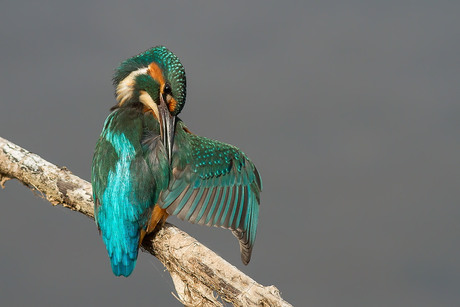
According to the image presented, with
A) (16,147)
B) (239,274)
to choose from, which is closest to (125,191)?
(239,274)

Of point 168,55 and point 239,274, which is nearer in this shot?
point 239,274

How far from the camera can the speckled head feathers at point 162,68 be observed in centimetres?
289

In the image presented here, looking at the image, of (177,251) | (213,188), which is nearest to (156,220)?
(177,251)

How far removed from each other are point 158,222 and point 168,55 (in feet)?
2.37

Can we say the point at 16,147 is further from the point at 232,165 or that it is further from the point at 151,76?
the point at 232,165

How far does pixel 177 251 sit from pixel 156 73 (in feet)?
2.55

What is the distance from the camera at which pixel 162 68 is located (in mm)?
2973

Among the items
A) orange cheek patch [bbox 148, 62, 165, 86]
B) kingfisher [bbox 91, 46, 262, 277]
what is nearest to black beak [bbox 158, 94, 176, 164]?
kingfisher [bbox 91, 46, 262, 277]

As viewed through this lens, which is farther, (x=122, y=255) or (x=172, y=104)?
(x=172, y=104)

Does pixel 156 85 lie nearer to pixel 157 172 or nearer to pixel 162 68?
pixel 162 68

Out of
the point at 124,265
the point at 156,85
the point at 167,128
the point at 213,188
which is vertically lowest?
the point at 124,265

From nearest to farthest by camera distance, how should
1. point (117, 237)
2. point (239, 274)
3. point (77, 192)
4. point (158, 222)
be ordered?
point (239, 274) → point (117, 237) → point (158, 222) → point (77, 192)

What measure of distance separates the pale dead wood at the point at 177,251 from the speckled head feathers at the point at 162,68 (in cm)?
51

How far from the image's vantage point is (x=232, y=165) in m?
3.08
